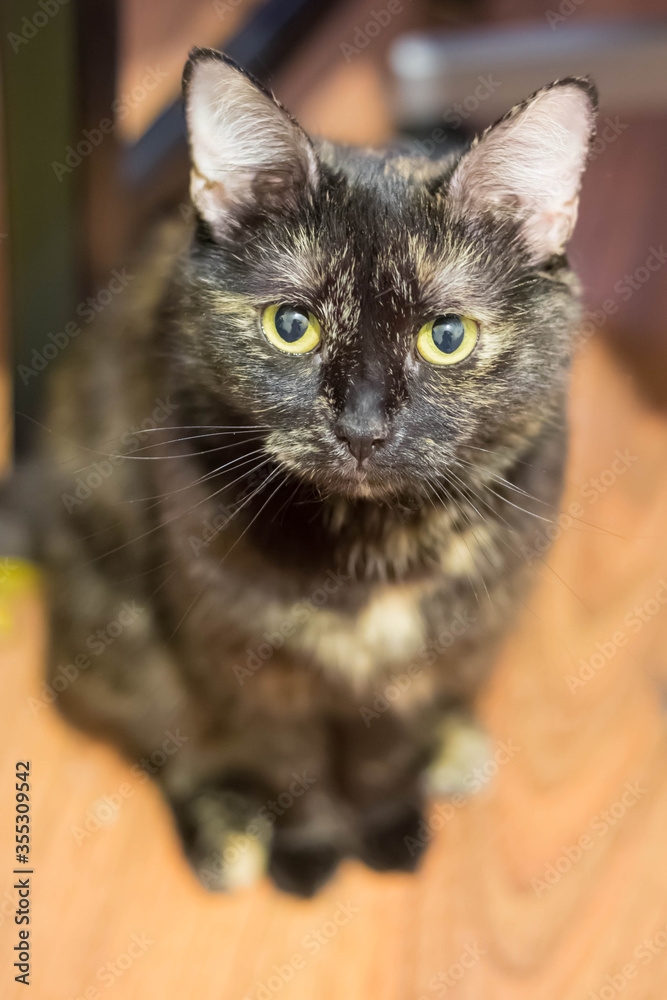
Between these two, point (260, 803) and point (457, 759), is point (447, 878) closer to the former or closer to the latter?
point (457, 759)

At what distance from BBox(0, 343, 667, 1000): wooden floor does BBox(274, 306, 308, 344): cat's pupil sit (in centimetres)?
38

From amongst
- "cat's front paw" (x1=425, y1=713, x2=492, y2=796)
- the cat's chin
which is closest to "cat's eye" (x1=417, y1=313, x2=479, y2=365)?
the cat's chin

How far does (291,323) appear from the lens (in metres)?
0.66

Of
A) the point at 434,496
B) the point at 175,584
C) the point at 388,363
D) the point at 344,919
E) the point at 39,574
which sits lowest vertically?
the point at 344,919

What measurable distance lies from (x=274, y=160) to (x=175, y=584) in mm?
454

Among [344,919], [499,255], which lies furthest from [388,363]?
[344,919]

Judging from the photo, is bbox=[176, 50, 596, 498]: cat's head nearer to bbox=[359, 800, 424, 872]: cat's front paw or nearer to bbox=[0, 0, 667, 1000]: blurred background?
bbox=[0, 0, 667, 1000]: blurred background

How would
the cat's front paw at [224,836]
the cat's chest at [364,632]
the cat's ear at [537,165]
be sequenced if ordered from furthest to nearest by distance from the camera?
1. the cat's front paw at [224,836]
2. the cat's chest at [364,632]
3. the cat's ear at [537,165]

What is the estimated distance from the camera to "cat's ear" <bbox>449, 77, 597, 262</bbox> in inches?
22.1

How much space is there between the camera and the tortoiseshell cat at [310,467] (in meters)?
0.63

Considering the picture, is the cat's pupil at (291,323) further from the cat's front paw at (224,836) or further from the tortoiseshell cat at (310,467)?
the cat's front paw at (224,836)

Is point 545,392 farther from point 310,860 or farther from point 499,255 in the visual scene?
point 310,860

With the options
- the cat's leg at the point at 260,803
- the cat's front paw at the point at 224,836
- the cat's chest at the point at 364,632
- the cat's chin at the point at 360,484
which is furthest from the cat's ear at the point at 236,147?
the cat's front paw at the point at 224,836

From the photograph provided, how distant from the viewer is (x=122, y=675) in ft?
3.30
